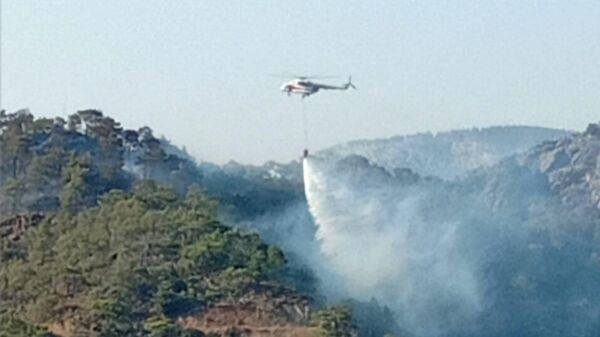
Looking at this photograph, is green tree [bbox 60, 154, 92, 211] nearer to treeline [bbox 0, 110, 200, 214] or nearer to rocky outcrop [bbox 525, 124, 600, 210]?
treeline [bbox 0, 110, 200, 214]

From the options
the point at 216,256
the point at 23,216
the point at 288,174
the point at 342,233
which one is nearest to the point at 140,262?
the point at 216,256

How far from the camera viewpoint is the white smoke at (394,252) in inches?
2249

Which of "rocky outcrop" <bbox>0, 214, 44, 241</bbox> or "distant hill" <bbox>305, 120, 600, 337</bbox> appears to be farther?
"distant hill" <bbox>305, 120, 600, 337</bbox>

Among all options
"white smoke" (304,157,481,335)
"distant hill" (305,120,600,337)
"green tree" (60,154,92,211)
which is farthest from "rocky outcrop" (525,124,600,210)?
"green tree" (60,154,92,211)

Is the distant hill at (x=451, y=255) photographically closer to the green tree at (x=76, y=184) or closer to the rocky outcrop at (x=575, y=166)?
the rocky outcrop at (x=575, y=166)

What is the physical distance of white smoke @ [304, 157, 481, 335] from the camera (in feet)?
187

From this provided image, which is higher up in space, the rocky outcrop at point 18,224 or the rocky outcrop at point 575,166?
the rocky outcrop at point 575,166

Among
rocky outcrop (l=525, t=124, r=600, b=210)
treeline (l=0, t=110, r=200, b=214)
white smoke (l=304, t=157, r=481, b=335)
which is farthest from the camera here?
rocky outcrop (l=525, t=124, r=600, b=210)

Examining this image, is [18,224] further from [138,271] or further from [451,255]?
[451,255]

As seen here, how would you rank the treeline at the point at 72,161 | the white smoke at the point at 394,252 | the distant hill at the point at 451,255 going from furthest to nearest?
1. the distant hill at the point at 451,255
2. the white smoke at the point at 394,252
3. the treeline at the point at 72,161

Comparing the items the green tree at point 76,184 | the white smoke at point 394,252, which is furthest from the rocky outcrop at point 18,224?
the white smoke at point 394,252

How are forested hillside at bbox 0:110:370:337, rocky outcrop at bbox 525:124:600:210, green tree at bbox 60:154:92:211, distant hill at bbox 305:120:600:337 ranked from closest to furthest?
forested hillside at bbox 0:110:370:337
green tree at bbox 60:154:92:211
distant hill at bbox 305:120:600:337
rocky outcrop at bbox 525:124:600:210

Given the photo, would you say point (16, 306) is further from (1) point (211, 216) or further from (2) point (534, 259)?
(2) point (534, 259)

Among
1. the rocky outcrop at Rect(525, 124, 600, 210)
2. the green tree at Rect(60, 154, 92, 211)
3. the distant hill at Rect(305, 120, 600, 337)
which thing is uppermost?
the rocky outcrop at Rect(525, 124, 600, 210)
